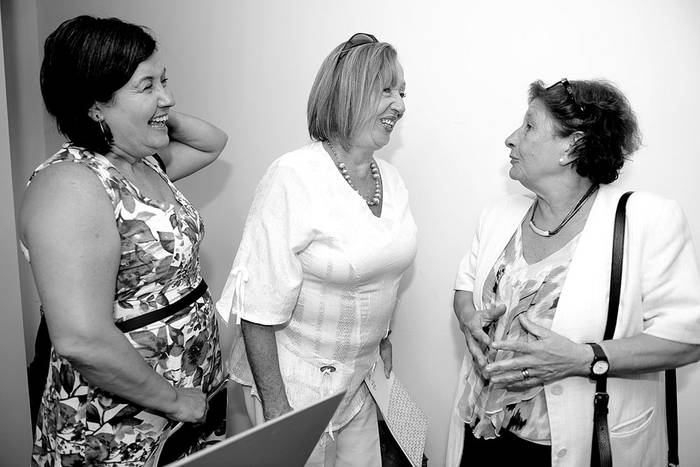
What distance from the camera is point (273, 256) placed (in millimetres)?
1420

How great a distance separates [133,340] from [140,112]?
52 centimetres

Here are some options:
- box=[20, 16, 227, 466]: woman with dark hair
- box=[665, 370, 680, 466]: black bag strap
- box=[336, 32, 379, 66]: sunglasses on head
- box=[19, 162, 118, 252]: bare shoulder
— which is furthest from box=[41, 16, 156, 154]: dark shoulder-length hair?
box=[665, 370, 680, 466]: black bag strap

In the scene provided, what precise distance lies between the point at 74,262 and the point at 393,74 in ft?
2.99

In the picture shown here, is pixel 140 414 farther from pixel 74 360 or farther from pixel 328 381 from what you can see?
pixel 328 381

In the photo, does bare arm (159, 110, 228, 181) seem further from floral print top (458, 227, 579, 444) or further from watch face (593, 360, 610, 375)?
watch face (593, 360, 610, 375)

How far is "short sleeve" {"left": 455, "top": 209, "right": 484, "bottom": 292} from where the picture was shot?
66.2 inches

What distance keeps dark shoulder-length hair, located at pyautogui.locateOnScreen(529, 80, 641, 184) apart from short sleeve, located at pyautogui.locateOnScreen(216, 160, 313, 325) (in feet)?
2.15

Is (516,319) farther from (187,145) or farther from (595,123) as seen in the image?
(187,145)

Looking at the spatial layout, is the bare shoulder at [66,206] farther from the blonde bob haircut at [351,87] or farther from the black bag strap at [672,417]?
the black bag strap at [672,417]

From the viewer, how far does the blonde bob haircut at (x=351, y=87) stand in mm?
1519

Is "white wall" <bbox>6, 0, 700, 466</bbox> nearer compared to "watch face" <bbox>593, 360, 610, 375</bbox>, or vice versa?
"watch face" <bbox>593, 360, 610, 375</bbox>

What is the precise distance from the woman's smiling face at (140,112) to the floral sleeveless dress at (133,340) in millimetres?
83

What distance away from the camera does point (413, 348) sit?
2135 millimetres

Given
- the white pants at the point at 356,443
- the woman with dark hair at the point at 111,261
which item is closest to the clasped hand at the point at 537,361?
the white pants at the point at 356,443
